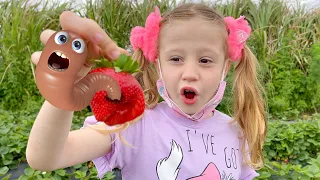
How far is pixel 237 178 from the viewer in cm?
166

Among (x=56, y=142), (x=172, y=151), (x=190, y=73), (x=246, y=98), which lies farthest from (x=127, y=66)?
(x=246, y=98)

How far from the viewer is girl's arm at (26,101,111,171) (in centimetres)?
105

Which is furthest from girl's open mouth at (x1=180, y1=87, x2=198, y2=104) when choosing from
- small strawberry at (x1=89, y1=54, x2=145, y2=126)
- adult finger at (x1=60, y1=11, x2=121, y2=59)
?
adult finger at (x1=60, y1=11, x2=121, y2=59)

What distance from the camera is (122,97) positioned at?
97 cm

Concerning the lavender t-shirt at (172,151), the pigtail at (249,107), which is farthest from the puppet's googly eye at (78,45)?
the pigtail at (249,107)

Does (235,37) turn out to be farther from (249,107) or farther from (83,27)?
(83,27)

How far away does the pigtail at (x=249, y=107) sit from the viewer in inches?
67.8

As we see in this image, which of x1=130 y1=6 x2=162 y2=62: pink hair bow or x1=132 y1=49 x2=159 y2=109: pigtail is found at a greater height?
x1=130 y1=6 x2=162 y2=62: pink hair bow

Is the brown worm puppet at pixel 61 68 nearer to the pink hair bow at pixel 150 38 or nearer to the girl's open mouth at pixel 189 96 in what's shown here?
the girl's open mouth at pixel 189 96

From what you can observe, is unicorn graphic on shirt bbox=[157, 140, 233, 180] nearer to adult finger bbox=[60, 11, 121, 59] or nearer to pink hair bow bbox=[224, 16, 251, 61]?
pink hair bow bbox=[224, 16, 251, 61]

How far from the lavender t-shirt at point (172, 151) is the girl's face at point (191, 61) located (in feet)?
0.33

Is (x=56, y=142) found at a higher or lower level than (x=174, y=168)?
higher

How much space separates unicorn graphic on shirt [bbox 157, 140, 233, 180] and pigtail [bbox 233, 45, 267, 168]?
0.76ft

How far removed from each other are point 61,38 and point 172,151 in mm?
778
